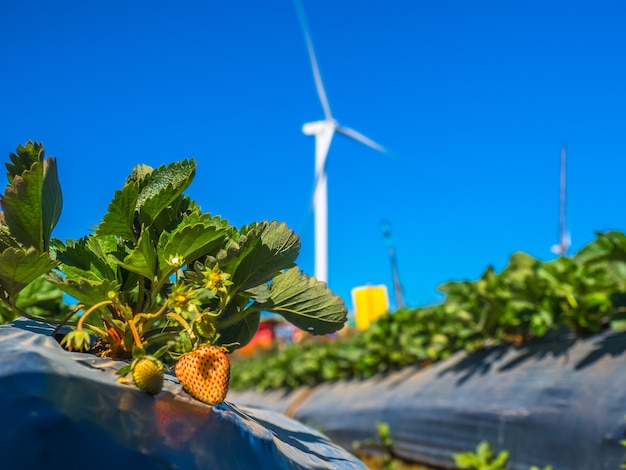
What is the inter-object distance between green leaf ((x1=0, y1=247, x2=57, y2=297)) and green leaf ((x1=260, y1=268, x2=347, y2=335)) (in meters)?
0.30

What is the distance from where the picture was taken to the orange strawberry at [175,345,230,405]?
750 millimetres

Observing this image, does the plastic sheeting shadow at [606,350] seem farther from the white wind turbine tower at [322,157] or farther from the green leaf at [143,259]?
the white wind turbine tower at [322,157]

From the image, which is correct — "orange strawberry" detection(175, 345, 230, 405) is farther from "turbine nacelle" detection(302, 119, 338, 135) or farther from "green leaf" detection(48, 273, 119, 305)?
"turbine nacelle" detection(302, 119, 338, 135)

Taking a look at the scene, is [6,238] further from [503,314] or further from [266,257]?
[503,314]

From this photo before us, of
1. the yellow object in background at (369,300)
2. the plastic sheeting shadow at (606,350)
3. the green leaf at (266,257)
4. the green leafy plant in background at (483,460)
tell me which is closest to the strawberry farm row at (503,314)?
the plastic sheeting shadow at (606,350)

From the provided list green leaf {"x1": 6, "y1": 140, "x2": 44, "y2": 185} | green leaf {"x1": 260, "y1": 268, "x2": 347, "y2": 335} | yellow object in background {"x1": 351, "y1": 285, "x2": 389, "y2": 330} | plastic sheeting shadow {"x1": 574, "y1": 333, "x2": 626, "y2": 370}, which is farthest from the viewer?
yellow object in background {"x1": 351, "y1": 285, "x2": 389, "y2": 330}

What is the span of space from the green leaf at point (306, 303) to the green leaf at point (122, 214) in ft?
0.74

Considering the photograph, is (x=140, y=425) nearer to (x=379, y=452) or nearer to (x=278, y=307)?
(x=278, y=307)

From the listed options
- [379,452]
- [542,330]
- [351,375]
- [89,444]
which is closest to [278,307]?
[89,444]

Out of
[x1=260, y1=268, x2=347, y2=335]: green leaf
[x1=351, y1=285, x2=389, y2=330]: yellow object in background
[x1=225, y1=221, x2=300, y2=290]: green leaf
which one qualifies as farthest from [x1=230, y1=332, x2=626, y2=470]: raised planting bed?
[x1=351, y1=285, x2=389, y2=330]: yellow object in background

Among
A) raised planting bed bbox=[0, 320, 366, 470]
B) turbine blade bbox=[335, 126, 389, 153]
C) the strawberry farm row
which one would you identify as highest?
turbine blade bbox=[335, 126, 389, 153]

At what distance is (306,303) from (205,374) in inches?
10.2

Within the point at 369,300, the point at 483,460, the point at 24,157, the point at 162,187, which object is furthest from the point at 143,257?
the point at 369,300

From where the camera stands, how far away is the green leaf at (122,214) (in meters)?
0.83
